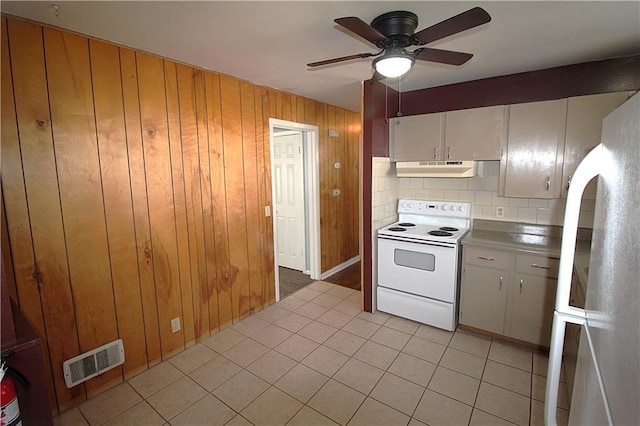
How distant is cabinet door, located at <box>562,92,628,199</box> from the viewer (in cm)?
236

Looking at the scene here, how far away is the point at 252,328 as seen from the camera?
3.03 m

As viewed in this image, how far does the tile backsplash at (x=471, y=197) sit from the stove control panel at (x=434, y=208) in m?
0.06

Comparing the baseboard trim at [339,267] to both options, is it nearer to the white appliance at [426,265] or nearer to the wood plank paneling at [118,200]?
the white appliance at [426,265]

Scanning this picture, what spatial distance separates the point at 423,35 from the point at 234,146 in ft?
6.35

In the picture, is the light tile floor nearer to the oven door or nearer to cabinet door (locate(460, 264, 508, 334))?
cabinet door (locate(460, 264, 508, 334))

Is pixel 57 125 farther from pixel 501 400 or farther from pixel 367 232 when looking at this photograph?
pixel 501 400

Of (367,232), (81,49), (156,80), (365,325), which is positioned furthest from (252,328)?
(81,49)

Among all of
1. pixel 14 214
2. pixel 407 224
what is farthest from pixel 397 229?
pixel 14 214

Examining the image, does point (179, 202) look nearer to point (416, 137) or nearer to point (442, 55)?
point (442, 55)

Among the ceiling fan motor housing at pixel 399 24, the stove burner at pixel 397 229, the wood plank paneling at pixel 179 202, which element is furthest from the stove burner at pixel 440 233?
the wood plank paneling at pixel 179 202

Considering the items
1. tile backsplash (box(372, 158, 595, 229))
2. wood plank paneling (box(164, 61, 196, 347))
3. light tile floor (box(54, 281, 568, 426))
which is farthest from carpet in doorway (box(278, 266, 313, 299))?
tile backsplash (box(372, 158, 595, 229))

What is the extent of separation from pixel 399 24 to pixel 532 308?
2.39 m

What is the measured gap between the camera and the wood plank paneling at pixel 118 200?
2057 millimetres

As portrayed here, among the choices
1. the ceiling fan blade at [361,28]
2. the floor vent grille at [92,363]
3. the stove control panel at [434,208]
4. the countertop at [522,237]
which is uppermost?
the ceiling fan blade at [361,28]
